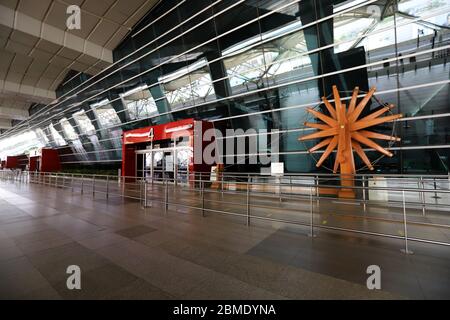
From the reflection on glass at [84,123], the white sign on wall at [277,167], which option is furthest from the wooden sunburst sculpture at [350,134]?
the reflection on glass at [84,123]

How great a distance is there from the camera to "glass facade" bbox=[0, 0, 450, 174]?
22.3 feet

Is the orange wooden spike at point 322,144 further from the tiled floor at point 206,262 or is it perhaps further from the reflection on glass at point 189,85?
the reflection on glass at point 189,85

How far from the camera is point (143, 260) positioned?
2854 millimetres

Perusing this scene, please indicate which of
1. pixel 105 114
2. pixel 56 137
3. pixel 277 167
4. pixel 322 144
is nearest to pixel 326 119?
pixel 322 144

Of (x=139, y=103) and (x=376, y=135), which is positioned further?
(x=139, y=103)

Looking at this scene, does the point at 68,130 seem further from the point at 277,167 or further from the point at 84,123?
the point at 277,167

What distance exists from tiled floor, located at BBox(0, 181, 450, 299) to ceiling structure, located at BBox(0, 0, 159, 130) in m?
14.1

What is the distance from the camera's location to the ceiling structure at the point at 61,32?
40.0ft

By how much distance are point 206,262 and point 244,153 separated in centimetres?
801

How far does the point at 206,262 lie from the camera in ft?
9.18

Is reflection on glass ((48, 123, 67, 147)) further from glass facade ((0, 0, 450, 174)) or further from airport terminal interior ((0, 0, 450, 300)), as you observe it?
glass facade ((0, 0, 450, 174))

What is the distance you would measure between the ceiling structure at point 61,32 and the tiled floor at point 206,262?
46.2 feet
